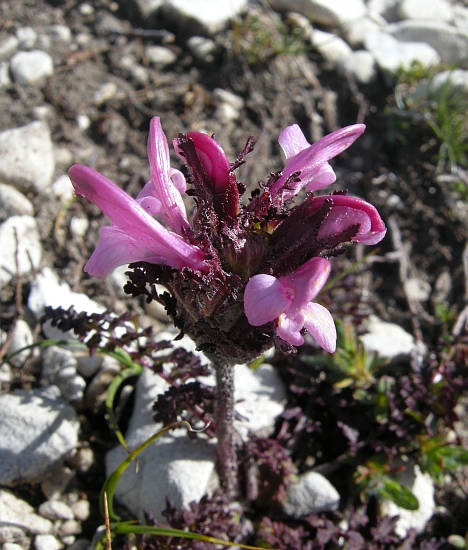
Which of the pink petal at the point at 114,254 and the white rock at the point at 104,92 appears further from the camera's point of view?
the white rock at the point at 104,92

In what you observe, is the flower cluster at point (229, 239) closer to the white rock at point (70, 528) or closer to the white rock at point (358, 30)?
the white rock at point (70, 528)

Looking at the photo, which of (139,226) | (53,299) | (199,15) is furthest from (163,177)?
(199,15)

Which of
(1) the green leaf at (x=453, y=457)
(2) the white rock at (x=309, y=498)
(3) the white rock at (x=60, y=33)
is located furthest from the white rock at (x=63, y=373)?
(3) the white rock at (x=60, y=33)

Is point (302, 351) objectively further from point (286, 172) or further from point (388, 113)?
point (388, 113)

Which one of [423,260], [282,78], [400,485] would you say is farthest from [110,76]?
[400,485]

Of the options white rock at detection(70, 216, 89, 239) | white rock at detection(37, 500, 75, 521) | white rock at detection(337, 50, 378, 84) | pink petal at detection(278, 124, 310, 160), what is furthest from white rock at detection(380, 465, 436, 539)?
white rock at detection(337, 50, 378, 84)

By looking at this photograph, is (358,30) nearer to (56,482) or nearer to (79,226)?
(79,226)
